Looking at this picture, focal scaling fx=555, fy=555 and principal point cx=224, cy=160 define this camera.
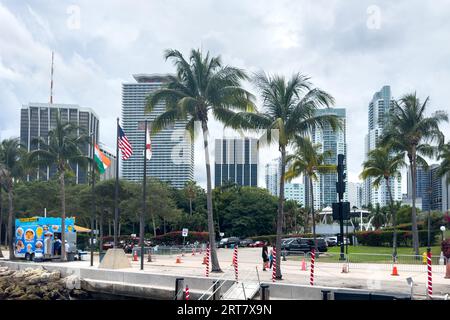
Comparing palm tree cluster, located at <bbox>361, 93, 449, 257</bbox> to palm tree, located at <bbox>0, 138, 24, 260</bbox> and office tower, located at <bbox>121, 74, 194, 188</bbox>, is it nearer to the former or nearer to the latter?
office tower, located at <bbox>121, 74, 194, 188</bbox>

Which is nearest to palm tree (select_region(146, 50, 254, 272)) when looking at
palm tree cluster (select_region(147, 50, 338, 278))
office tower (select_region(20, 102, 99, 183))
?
palm tree cluster (select_region(147, 50, 338, 278))

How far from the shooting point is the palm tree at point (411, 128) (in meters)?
41.5

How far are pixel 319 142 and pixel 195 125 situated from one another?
2290 cm

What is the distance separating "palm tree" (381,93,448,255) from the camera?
41.5m

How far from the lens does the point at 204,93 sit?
29016 mm

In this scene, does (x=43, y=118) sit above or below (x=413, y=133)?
above

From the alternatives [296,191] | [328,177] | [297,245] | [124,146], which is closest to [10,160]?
[124,146]

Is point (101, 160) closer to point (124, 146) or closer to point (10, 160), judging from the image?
point (124, 146)

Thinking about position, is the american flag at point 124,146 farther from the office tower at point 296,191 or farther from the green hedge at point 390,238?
the office tower at point 296,191

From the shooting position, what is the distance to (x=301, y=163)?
48562 millimetres

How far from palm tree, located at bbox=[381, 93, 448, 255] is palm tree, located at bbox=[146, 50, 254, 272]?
18.0 meters

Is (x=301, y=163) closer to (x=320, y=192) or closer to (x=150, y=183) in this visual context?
(x=150, y=183)

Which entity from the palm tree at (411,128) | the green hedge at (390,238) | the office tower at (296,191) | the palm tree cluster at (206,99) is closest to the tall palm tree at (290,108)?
the palm tree cluster at (206,99)

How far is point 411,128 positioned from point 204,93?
2007 cm
